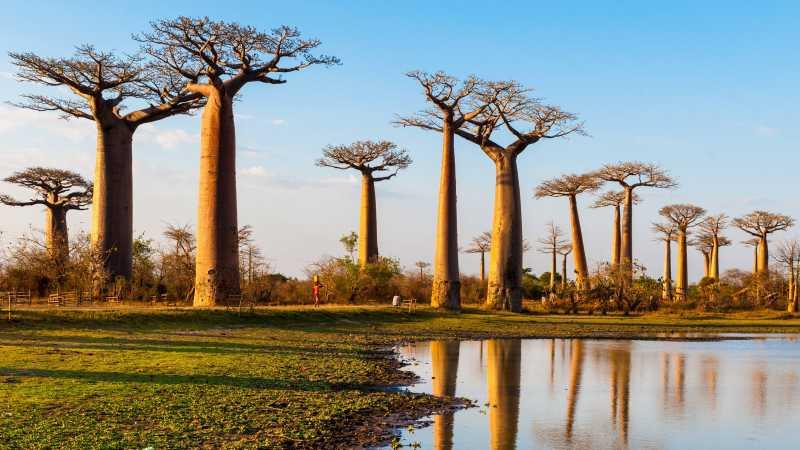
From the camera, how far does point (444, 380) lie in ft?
42.5

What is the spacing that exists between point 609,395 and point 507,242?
22.5 meters

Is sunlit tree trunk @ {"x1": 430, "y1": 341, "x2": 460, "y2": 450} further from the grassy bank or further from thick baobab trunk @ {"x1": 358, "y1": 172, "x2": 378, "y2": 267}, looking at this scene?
thick baobab trunk @ {"x1": 358, "y1": 172, "x2": 378, "y2": 267}

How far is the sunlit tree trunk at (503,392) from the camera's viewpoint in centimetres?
874

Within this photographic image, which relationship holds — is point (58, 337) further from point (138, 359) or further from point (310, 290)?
point (310, 290)

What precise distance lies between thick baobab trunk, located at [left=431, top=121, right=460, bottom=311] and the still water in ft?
40.3

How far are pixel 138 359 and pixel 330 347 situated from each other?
188 inches

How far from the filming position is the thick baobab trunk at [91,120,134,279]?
29.8 meters

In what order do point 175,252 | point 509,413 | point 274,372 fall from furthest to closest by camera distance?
point 175,252, point 274,372, point 509,413

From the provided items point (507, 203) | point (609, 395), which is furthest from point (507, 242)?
point (609, 395)

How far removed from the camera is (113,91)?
30469 millimetres

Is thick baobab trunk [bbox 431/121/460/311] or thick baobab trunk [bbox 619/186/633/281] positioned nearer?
thick baobab trunk [bbox 431/121/460/311]

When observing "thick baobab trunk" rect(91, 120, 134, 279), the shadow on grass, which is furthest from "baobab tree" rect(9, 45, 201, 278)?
the shadow on grass

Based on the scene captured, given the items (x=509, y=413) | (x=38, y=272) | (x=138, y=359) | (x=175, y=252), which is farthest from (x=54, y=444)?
(x=175, y=252)

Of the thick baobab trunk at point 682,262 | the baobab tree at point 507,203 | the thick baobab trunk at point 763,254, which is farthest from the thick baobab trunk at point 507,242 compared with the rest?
the thick baobab trunk at point 763,254
